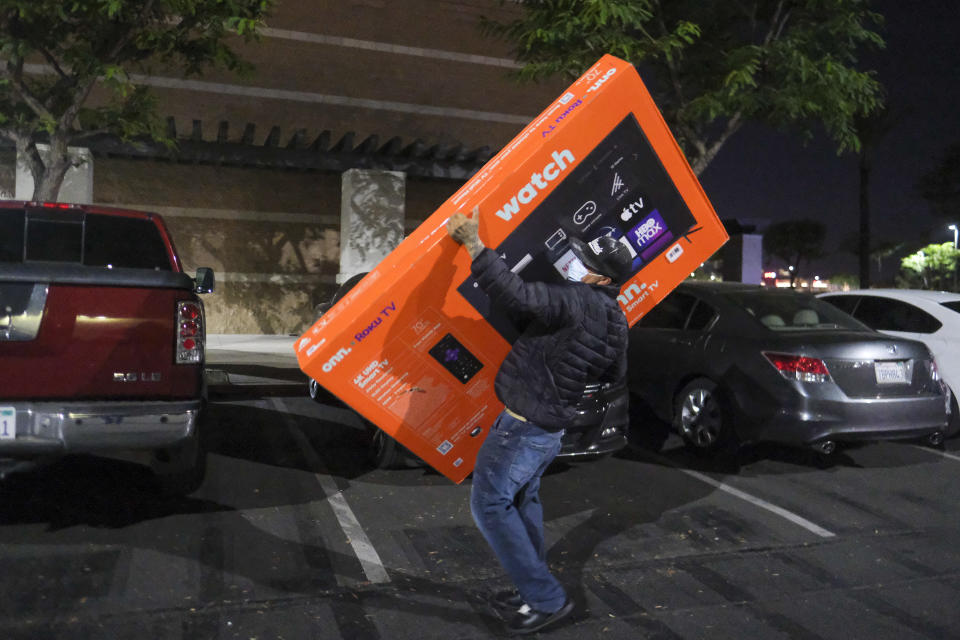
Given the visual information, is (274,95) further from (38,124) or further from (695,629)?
(695,629)

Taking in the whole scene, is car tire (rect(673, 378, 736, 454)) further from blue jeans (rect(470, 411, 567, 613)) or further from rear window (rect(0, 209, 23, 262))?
rear window (rect(0, 209, 23, 262))

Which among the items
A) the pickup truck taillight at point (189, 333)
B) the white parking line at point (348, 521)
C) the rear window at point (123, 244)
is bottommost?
the white parking line at point (348, 521)

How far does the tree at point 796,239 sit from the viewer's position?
82.7 m

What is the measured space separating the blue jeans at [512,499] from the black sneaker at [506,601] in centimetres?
19

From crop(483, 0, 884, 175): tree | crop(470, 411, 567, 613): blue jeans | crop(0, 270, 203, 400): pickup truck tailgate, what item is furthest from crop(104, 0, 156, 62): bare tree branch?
crop(470, 411, 567, 613): blue jeans

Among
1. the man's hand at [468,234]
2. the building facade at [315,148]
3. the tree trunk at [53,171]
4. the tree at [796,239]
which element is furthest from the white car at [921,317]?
the tree at [796,239]

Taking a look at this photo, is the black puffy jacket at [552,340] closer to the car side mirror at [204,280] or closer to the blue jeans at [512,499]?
the blue jeans at [512,499]

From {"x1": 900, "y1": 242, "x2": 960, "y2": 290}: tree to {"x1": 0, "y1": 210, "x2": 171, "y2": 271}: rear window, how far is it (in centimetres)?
7499

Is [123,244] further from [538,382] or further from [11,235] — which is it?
[538,382]

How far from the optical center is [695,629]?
3.74 m

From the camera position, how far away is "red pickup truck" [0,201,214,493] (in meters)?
4.38

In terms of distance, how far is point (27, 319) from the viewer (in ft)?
14.5

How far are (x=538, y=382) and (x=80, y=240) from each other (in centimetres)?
341

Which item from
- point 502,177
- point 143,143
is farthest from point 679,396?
point 143,143
